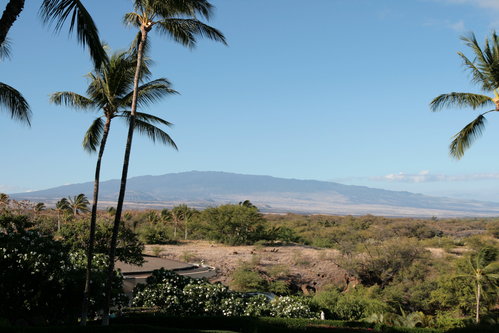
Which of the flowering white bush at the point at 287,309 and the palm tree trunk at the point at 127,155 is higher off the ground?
the palm tree trunk at the point at 127,155

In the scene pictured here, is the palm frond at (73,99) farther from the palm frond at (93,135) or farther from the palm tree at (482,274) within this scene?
the palm tree at (482,274)

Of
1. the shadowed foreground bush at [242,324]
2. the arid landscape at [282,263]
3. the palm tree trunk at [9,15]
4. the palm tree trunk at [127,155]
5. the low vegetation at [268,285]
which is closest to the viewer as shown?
the palm tree trunk at [9,15]

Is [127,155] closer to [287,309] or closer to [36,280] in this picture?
[36,280]

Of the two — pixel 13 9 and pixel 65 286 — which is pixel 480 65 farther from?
pixel 65 286

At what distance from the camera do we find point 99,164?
15.4 meters

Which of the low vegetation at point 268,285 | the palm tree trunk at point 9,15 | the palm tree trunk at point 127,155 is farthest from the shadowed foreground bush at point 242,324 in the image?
the palm tree trunk at point 9,15

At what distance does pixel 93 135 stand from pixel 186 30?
17.4ft

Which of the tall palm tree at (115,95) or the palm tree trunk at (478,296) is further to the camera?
the palm tree trunk at (478,296)

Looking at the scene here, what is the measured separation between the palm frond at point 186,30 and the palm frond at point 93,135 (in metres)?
4.21

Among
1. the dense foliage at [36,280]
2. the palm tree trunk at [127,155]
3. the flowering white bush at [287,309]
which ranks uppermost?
the palm tree trunk at [127,155]

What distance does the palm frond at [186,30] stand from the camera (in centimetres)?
1429

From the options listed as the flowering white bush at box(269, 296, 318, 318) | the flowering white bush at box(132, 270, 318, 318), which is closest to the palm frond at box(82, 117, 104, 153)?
the flowering white bush at box(132, 270, 318, 318)

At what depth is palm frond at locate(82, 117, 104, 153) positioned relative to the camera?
1650 cm

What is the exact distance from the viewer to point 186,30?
47.4 feet
